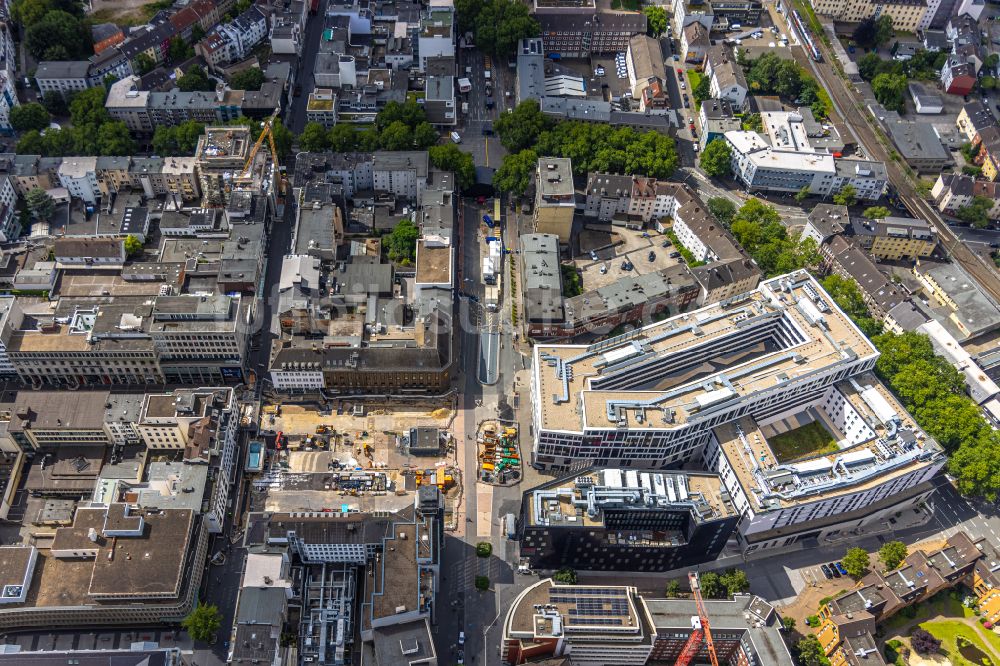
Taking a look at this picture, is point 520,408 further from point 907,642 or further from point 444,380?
point 907,642

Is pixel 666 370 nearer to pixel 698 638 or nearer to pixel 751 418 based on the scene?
pixel 751 418

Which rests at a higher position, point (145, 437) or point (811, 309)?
point (811, 309)

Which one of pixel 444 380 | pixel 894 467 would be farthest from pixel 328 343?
pixel 894 467

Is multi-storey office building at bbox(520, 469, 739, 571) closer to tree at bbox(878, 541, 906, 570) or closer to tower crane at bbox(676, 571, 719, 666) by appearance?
tower crane at bbox(676, 571, 719, 666)

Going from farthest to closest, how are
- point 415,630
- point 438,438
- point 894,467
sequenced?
1. point 438,438
2. point 894,467
3. point 415,630

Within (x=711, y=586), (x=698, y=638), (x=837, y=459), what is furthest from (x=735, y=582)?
(x=837, y=459)

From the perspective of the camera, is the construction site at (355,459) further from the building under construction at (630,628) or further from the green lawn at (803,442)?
the green lawn at (803,442)
